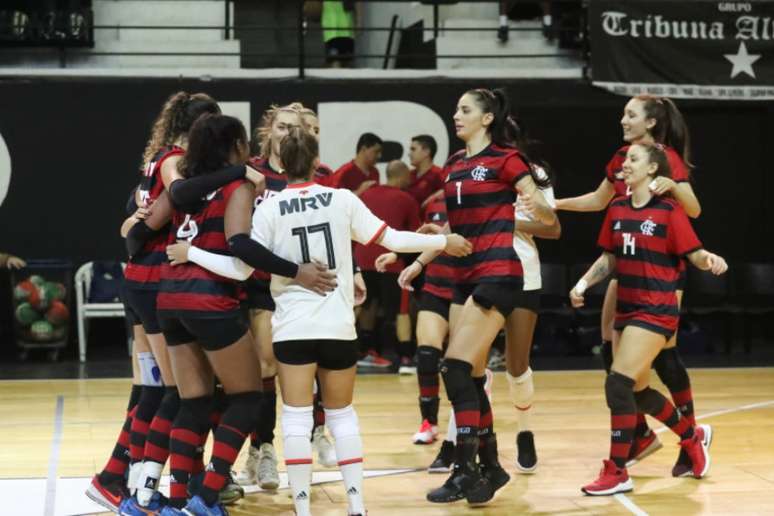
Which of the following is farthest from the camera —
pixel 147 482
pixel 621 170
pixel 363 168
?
pixel 363 168

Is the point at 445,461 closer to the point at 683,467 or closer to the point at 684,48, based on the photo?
the point at 683,467

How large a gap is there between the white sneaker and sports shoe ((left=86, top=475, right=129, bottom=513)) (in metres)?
0.83

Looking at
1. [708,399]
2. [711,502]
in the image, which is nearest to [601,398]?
[708,399]

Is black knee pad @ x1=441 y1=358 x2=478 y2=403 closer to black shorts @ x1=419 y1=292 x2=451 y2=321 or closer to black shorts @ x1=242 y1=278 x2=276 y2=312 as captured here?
black shorts @ x1=242 y1=278 x2=276 y2=312

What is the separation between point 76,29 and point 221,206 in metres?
7.81

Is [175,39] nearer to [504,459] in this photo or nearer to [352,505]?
[504,459]

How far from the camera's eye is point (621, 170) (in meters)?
6.94

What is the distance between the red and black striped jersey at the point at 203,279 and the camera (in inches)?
206

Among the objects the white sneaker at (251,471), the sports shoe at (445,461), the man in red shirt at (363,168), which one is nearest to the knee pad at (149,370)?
the white sneaker at (251,471)

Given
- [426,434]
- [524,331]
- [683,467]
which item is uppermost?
[524,331]

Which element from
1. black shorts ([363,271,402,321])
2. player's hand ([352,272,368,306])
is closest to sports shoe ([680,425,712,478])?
player's hand ([352,272,368,306])

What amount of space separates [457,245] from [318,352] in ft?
2.74

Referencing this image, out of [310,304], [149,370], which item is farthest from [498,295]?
[149,370]

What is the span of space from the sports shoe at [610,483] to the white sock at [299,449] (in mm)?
1662
